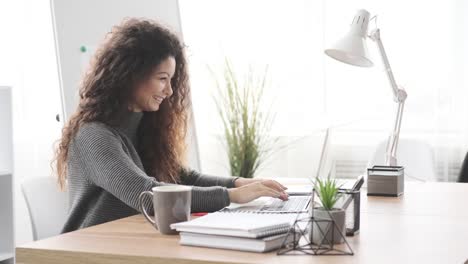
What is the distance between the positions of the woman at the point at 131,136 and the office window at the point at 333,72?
194cm

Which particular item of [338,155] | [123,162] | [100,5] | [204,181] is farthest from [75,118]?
[338,155]

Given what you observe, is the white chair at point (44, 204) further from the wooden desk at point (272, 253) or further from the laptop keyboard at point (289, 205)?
the laptop keyboard at point (289, 205)

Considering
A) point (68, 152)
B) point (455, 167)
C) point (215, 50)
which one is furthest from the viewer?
point (215, 50)

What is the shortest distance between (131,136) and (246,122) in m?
2.29

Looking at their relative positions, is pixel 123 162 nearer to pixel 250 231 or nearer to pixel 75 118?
pixel 75 118

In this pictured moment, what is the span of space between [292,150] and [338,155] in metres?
0.35

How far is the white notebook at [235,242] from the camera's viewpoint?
1.55 meters

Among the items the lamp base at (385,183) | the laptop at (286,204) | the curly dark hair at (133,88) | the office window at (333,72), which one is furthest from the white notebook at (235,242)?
the office window at (333,72)

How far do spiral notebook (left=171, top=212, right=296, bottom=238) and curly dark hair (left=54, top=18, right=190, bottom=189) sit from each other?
781mm

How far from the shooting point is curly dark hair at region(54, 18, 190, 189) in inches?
94.7

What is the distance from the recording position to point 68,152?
2.34 metres

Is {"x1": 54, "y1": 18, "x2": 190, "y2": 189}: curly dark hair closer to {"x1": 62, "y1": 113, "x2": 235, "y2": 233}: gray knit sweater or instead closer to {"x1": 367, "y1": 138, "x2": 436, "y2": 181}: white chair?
{"x1": 62, "y1": 113, "x2": 235, "y2": 233}: gray knit sweater

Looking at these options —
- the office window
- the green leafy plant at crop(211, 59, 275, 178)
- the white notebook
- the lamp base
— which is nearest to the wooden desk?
the white notebook

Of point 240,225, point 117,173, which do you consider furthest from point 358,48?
point 240,225
